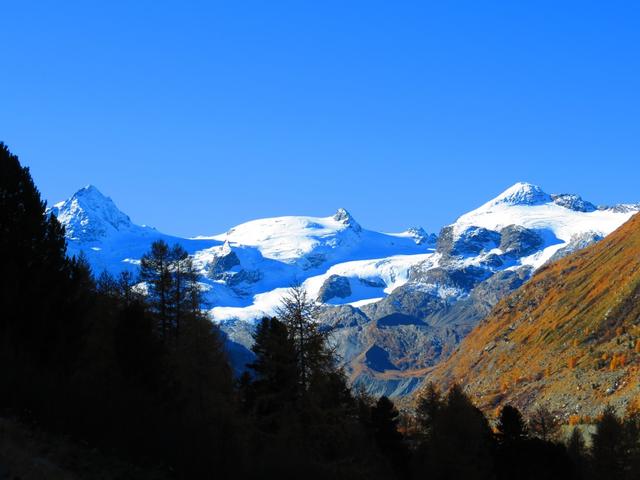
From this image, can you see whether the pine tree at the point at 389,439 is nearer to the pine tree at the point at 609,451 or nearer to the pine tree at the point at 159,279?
the pine tree at the point at 609,451

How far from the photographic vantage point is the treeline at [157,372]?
1038 inches

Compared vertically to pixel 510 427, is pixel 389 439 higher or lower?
lower

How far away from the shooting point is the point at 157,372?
38.8 meters

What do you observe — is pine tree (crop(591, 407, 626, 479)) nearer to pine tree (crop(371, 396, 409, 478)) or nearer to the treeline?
pine tree (crop(371, 396, 409, 478))

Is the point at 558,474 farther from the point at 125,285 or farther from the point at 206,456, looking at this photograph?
the point at 206,456

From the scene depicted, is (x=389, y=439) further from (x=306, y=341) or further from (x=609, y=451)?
(x=306, y=341)

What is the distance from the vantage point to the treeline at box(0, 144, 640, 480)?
86.5 feet

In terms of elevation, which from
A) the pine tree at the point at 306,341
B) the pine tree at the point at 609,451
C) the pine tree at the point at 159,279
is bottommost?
the pine tree at the point at 609,451

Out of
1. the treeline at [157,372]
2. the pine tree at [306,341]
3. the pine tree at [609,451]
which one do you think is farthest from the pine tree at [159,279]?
the pine tree at [609,451]

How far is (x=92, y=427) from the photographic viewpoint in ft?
85.3

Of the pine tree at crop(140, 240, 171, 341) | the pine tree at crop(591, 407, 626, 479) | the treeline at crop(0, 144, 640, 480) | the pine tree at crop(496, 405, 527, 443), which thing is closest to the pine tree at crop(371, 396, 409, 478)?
the treeline at crop(0, 144, 640, 480)

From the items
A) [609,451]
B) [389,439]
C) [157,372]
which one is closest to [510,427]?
[389,439]

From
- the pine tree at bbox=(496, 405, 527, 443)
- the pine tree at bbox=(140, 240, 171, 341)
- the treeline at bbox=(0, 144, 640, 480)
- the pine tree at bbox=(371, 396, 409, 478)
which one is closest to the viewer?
the treeline at bbox=(0, 144, 640, 480)

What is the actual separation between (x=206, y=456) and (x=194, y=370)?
728 inches
